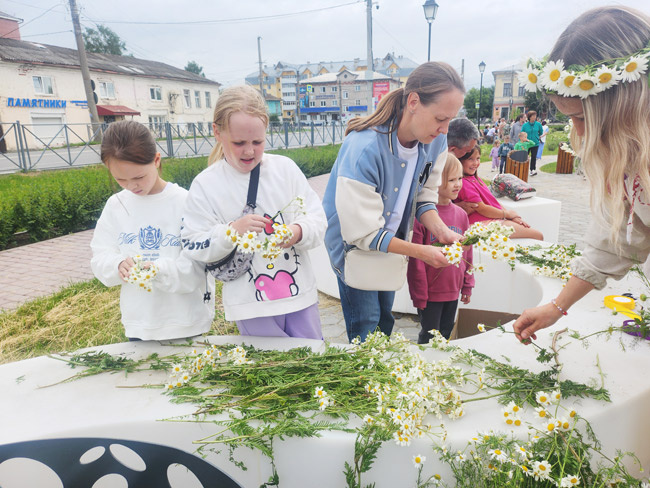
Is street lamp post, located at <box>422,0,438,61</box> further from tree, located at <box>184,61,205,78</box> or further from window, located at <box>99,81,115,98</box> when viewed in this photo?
tree, located at <box>184,61,205,78</box>

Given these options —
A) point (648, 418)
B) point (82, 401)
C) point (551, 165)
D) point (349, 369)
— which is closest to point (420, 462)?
point (349, 369)

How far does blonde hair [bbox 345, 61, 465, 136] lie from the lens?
2.07 metres

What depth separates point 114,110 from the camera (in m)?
38.2

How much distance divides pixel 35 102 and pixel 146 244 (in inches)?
1410

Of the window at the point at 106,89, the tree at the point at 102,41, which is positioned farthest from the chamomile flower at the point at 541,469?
the tree at the point at 102,41

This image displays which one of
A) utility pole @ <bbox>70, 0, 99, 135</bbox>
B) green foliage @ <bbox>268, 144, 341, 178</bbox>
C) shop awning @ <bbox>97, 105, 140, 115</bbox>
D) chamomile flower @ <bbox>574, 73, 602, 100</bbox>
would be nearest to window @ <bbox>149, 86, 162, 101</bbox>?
shop awning @ <bbox>97, 105, 140, 115</bbox>

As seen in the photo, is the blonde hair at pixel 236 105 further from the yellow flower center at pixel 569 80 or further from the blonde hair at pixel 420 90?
the yellow flower center at pixel 569 80

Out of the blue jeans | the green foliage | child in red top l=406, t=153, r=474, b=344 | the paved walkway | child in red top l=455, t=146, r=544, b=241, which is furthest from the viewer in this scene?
the green foliage

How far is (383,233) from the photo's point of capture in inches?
86.5

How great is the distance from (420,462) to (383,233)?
3.56ft

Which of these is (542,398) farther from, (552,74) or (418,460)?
(552,74)

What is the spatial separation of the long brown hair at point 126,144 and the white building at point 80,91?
68.7 feet

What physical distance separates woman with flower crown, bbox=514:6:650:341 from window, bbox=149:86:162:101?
152 feet

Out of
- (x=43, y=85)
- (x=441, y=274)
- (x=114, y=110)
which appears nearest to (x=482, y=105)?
(x=114, y=110)
